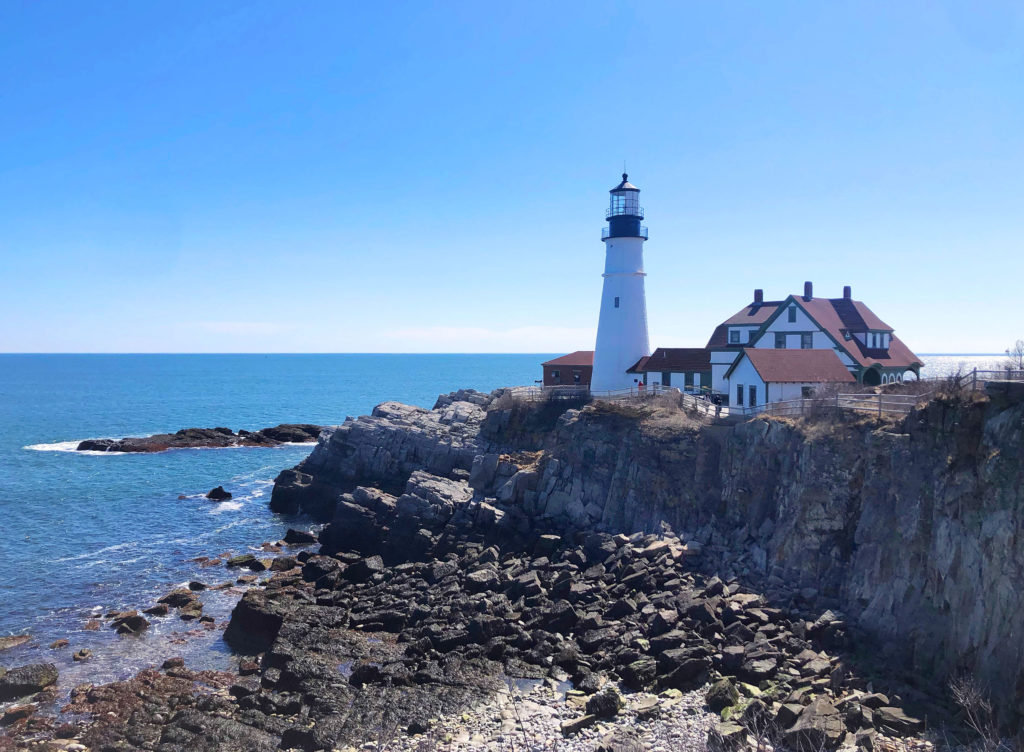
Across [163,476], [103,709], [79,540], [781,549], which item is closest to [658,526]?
[781,549]

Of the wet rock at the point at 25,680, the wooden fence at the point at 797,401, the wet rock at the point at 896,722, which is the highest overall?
the wooden fence at the point at 797,401

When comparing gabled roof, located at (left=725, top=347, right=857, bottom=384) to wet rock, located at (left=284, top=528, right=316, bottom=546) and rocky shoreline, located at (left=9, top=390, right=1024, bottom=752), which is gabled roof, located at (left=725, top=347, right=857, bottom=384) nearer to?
rocky shoreline, located at (left=9, top=390, right=1024, bottom=752)

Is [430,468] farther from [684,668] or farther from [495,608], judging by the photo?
[684,668]

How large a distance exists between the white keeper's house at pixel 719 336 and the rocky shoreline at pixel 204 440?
38959 mm

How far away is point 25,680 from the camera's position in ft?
67.7

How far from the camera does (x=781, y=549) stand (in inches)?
995

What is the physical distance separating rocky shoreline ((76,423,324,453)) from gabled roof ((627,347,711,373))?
133ft

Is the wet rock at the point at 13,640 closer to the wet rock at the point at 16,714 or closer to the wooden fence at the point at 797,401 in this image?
the wet rock at the point at 16,714

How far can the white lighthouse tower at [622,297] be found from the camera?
4203cm

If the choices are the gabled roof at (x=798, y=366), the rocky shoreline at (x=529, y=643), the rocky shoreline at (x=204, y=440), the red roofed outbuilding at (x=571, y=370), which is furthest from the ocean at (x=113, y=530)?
the red roofed outbuilding at (x=571, y=370)

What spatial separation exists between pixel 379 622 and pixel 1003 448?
62.6 feet

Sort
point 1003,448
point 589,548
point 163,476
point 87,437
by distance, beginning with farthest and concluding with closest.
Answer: point 87,437, point 163,476, point 589,548, point 1003,448

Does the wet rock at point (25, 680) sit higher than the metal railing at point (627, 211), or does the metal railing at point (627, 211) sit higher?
the metal railing at point (627, 211)

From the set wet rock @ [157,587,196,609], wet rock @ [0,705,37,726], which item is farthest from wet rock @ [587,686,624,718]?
wet rock @ [157,587,196,609]
